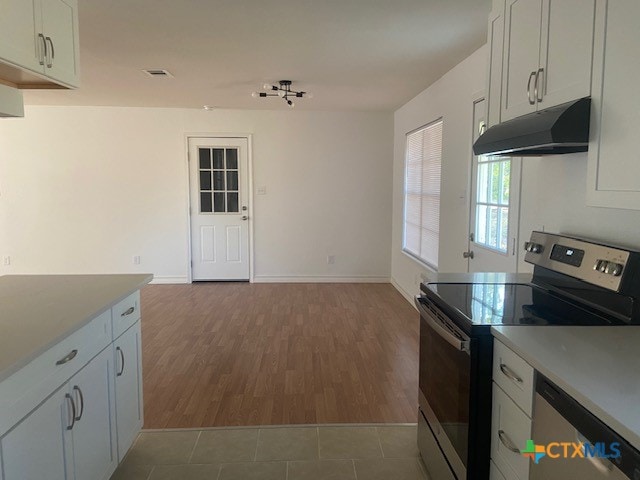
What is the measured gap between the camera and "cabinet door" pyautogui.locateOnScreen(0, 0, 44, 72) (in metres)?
1.61

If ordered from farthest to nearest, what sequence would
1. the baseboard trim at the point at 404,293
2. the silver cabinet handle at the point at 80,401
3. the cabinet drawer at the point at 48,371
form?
the baseboard trim at the point at 404,293, the silver cabinet handle at the point at 80,401, the cabinet drawer at the point at 48,371

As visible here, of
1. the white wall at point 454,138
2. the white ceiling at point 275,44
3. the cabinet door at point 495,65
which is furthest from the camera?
the white wall at point 454,138

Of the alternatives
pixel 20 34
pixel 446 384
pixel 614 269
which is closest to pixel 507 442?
pixel 446 384

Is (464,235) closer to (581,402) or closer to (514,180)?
(514,180)

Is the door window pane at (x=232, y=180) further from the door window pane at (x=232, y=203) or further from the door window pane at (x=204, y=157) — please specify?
the door window pane at (x=204, y=157)

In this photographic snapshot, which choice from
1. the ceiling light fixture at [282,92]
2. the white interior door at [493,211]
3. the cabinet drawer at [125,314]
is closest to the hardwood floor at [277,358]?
the cabinet drawer at [125,314]

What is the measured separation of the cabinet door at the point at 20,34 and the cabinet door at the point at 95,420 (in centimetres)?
117

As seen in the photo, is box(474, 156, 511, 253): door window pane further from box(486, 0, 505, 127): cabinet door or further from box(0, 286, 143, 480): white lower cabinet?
box(0, 286, 143, 480): white lower cabinet

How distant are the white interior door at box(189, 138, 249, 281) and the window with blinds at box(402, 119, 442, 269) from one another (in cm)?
223

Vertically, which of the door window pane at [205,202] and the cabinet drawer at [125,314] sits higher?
the door window pane at [205,202]

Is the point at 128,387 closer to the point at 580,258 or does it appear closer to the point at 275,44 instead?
the point at 580,258

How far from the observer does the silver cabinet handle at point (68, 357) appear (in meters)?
1.50

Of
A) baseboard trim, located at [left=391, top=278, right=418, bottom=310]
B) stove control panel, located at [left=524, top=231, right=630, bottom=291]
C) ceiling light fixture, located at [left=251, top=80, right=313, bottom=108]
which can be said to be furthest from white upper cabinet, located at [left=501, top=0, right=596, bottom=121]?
baseboard trim, located at [left=391, top=278, right=418, bottom=310]

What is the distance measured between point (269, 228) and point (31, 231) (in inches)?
127
